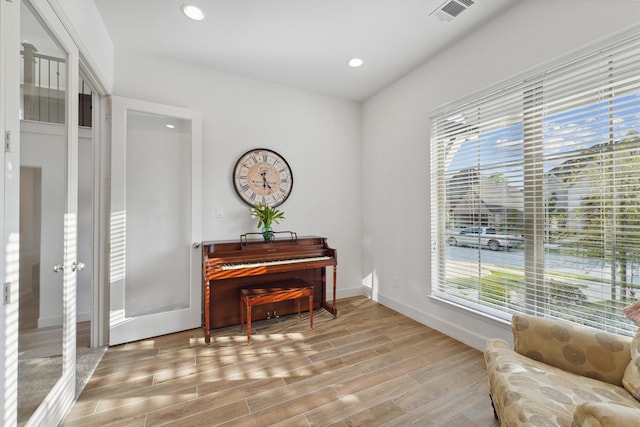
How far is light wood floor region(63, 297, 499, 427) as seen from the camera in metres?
1.58

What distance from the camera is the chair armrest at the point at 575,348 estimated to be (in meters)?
1.32

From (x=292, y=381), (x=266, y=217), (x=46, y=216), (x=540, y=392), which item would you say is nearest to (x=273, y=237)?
(x=266, y=217)

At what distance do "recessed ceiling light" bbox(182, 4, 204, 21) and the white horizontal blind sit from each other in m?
2.33

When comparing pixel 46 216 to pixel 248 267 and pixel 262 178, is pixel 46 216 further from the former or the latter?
pixel 262 178

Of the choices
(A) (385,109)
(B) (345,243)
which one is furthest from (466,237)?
(A) (385,109)

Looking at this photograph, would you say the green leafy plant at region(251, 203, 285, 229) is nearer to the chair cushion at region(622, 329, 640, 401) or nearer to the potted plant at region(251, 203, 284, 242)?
the potted plant at region(251, 203, 284, 242)

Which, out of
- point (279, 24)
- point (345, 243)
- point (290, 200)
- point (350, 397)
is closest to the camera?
point (350, 397)

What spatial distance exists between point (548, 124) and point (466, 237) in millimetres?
1081

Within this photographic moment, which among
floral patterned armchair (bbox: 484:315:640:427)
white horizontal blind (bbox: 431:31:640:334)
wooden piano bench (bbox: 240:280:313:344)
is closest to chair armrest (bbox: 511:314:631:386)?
floral patterned armchair (bbox: 484:315:640:427)

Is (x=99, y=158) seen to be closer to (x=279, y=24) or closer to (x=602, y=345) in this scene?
(x=279, y=24)

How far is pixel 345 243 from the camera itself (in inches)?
148

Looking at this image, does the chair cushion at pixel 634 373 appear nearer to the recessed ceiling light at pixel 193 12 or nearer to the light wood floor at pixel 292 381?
the light wood floor at pixel 292 381

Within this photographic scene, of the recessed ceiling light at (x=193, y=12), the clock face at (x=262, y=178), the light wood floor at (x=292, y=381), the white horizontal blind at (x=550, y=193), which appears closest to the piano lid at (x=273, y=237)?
the clock face at (x=262, y=178)

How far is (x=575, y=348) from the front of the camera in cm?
140
